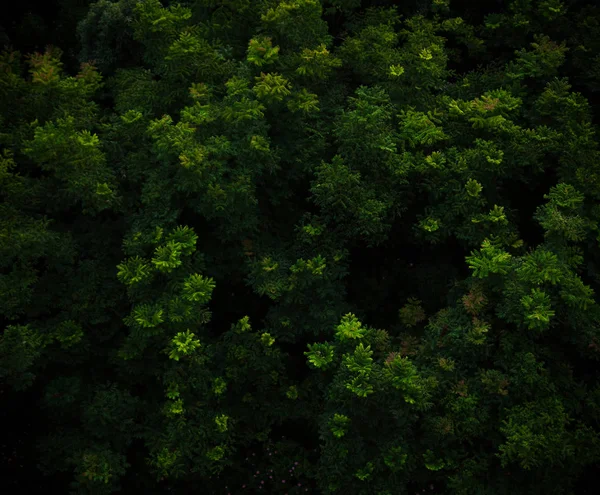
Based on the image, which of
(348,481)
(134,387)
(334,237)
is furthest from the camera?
(134,387)

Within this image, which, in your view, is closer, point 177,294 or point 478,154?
point 177,294

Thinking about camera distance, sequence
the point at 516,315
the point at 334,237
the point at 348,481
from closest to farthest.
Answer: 1. the point at 516,315
2. the point at 348,481
3. the point at 334,237

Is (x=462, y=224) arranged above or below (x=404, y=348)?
above

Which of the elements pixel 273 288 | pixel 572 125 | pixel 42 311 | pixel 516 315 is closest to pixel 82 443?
pixel 42 311

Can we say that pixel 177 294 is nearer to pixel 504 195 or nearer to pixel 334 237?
pixel 334 237

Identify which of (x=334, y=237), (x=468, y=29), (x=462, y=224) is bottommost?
(x=334, y=237)

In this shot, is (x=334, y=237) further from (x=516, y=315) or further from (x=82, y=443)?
(x=82, y=443)
